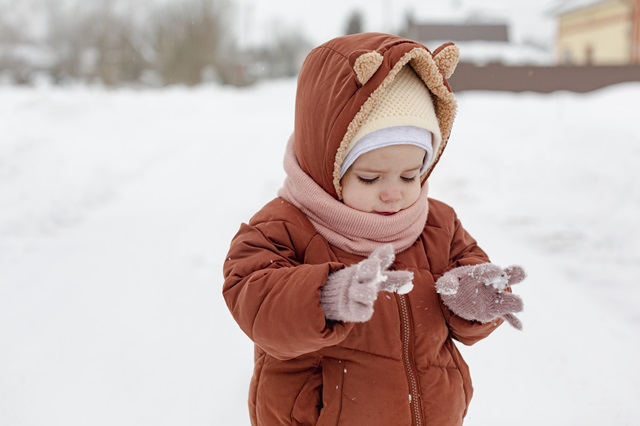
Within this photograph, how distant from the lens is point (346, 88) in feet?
5.34

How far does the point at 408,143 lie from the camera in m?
1.67

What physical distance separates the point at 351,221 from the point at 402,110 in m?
0.33

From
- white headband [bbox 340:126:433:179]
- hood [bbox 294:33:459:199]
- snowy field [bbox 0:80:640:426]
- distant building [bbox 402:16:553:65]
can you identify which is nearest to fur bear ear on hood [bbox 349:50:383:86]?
hood [bbox 294:33:459:199]

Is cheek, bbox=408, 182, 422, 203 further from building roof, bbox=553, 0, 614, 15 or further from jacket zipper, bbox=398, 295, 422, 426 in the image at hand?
building roof, bbox=553, 0, 614, 15

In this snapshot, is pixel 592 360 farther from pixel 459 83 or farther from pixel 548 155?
pixel 459 83

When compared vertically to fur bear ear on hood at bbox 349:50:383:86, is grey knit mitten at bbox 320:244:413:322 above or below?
below

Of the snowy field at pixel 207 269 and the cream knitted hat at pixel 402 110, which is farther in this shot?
the snowy field at pixel 207 269

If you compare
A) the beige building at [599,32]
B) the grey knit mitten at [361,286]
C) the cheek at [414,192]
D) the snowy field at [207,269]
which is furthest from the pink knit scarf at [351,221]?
the beige building at [599,32]

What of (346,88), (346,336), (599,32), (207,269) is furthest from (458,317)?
(599,32)

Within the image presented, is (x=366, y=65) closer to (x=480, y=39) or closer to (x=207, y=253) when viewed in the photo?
(x=207, y=253)

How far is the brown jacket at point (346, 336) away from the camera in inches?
64.8

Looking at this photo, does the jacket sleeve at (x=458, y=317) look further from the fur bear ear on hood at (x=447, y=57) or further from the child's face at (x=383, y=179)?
the fur bear ear on hood at (x=447, y=57)

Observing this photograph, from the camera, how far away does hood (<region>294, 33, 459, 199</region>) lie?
1.61 meters

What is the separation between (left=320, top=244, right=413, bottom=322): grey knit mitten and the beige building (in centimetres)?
2681
